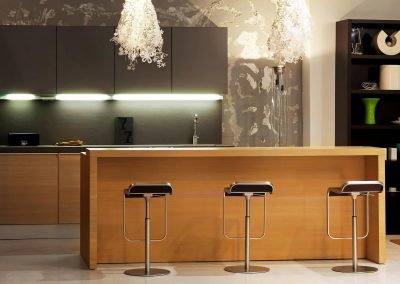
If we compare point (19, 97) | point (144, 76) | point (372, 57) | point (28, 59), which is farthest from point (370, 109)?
point (19, 97)

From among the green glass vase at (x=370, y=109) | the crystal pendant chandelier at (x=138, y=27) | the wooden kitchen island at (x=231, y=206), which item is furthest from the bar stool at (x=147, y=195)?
the green glass vase at (x=370, y=109)

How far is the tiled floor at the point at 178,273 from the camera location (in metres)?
6.06

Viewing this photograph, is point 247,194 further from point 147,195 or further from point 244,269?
A: point 147,195

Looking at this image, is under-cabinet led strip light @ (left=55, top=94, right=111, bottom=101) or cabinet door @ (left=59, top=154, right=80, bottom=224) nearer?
cabinet door @ (left=59, top=154, right=80, bottom=224)

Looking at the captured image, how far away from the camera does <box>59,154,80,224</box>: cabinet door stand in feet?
27.2

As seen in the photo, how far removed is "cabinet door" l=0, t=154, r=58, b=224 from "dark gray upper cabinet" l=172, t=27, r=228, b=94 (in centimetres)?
162

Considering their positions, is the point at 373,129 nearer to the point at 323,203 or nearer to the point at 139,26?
the point at 323,203

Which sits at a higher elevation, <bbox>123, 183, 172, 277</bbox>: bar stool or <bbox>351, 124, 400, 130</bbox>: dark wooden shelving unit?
<bbox>351, 124, 400, 130</bbox>: dark wooden shelving unit

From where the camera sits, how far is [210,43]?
8.72 m

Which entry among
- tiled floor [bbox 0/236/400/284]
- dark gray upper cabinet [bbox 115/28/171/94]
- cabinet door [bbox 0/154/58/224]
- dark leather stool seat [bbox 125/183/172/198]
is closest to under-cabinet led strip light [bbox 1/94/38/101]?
cabinet door [bbox 0/154/58/224]

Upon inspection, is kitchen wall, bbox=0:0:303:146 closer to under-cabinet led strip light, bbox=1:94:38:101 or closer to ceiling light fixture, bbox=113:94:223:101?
ceiling light fixture, bbox=113:94:223:101

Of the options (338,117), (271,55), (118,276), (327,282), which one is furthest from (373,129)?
(118,276)

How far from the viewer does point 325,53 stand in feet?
29.4

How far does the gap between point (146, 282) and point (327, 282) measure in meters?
1.35
